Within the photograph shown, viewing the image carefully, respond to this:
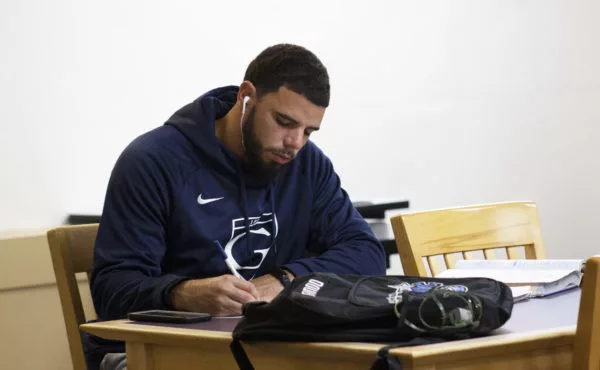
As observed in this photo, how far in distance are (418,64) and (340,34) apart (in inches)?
14.8

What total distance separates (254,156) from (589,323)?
3.33 feet

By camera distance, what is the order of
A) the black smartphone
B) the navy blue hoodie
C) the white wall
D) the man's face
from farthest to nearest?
the white wall, the man's face, the navy blue hoodie, the black smartphone

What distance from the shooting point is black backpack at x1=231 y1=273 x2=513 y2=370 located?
1119mm

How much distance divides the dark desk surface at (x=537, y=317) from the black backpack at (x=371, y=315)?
46mm

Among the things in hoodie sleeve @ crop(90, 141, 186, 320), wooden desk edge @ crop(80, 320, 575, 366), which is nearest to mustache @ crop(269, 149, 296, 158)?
hoodie sleeve @ crop(90, 141, 186, 320)

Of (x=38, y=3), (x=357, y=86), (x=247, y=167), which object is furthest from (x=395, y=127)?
(x=247, y=167)

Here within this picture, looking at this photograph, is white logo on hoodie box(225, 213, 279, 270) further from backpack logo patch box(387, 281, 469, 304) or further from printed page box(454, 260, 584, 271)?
backpack logo patch box(387, 281, 469, 304)

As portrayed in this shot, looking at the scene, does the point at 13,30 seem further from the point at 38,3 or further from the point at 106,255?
the point at 106,255

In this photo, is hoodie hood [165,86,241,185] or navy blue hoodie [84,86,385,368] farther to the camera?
hoodie hood [165,86,241,185]

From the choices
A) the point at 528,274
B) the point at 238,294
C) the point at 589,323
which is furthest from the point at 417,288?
the point at 528,274

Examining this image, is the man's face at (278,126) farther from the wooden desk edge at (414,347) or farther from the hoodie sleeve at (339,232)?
the wooden desk edge at (414,347)

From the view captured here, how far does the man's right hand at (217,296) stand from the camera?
59.8 inches

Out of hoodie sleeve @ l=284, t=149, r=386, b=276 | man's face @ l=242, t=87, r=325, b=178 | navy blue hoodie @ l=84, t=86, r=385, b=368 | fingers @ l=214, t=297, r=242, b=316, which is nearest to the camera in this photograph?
fingers @ l=214, t=297, r=242, b=316

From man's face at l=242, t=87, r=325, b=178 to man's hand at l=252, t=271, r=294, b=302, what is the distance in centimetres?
27
